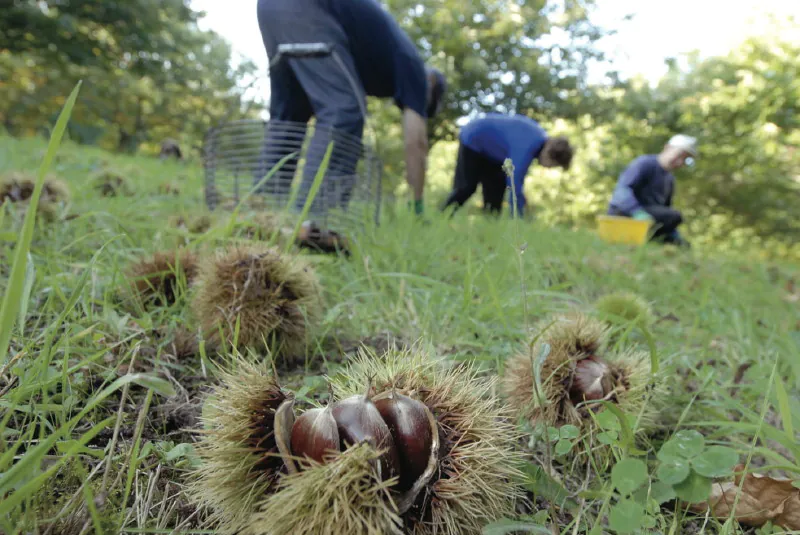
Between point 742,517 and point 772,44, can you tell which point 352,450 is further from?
point 772,44

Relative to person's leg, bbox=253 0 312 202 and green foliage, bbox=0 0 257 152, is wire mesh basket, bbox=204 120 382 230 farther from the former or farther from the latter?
green foliage, bbox=0 0 257 152

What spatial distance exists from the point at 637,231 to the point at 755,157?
1187 cm

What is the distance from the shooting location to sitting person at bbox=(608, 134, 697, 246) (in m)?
7.94

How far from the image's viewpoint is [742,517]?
913 millimetres

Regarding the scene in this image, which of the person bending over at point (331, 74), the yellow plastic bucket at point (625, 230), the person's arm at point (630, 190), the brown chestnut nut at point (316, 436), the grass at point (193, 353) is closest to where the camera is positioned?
the brown chestnut nut at point (316, 436)

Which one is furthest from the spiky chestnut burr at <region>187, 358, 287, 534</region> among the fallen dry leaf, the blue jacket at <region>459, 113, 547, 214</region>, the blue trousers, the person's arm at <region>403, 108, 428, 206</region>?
the blue jacket at <region>459, 113, 547, 214</region>

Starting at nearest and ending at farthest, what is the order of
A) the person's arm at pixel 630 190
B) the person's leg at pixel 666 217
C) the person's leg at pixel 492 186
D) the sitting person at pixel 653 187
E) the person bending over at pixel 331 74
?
the person bending over at pixel 331 74 → the person's leg at pixel 492 186 → the person's arm at pixel 630 190 → the sitting person at pixel 653 187 → the person's leg at pixel 666 217

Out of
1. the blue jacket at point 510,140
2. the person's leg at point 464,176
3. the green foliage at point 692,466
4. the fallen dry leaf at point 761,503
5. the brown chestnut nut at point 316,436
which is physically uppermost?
the blue jacket at point 510,140

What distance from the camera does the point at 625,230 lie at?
213 inches

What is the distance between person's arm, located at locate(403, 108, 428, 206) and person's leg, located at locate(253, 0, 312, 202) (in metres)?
0.81

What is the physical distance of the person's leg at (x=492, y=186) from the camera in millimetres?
7070

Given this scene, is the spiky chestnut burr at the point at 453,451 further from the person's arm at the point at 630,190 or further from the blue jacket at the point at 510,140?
the person's arm at the point at 630,190

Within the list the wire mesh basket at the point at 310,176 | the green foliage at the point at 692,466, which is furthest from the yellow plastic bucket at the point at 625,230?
the green foliage at the point at 692,466

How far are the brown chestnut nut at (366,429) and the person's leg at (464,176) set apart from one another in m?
6.13
